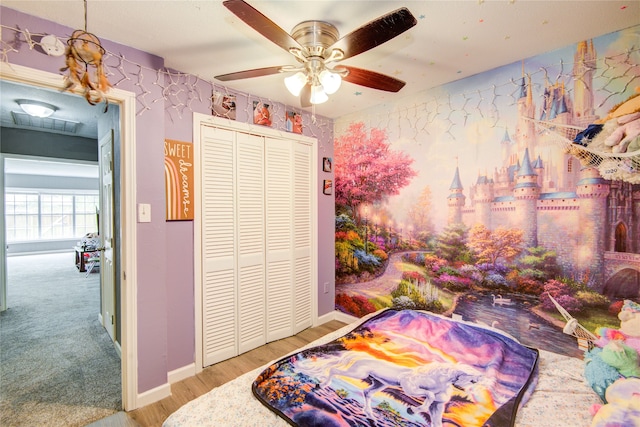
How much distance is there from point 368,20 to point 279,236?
2.08 metres

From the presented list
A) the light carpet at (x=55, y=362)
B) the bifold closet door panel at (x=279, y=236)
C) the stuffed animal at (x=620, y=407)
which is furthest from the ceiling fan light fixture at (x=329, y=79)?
the light carpet at (x=55, y=362)

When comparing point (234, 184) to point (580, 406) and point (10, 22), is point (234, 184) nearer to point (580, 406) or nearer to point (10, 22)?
point (10, 22)

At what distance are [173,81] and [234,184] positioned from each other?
0.95 meters

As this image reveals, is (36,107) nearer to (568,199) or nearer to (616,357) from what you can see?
(568,199)

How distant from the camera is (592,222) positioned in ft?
6.30

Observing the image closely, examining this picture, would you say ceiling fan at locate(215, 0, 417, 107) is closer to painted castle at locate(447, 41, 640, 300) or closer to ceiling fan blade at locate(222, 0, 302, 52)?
ceiling fan blade at locate(222, 0, 302, 52)

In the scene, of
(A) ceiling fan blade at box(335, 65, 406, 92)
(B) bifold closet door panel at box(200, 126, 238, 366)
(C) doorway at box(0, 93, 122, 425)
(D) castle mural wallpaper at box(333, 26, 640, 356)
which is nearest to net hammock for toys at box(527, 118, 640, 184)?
(D) castle mural wallpaper at box(333, 26, 640, 356)

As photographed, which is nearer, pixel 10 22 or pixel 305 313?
pixel 10 22

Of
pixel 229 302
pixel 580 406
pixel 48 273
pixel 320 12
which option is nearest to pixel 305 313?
pixel 229 302

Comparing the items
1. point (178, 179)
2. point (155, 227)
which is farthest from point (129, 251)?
point (178, 179)

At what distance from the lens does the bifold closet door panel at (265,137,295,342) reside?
298 cm

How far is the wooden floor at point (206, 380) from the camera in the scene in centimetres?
190

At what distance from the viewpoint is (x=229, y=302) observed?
106 inches

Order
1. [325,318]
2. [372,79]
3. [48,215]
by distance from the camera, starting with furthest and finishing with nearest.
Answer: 1. [48,215]
2. [325,318]
3. [372,79]
